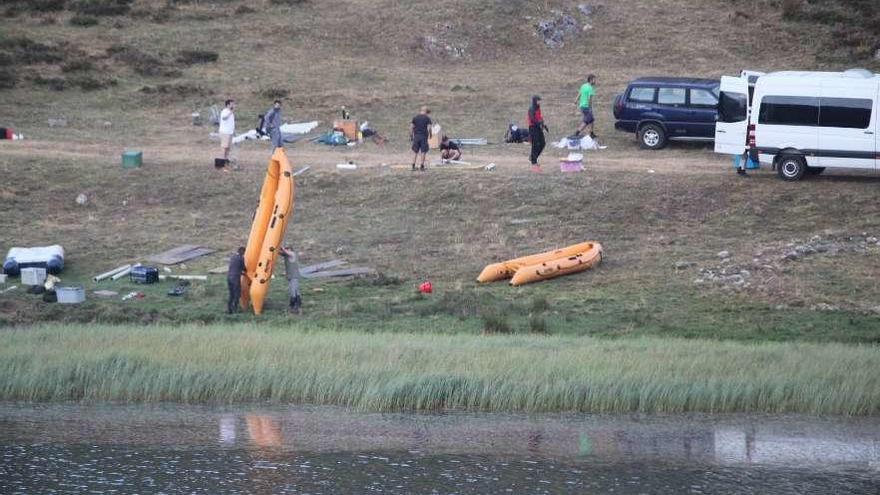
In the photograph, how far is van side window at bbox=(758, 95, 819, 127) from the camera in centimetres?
2883

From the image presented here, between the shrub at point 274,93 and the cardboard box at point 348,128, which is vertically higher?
the shrub at point 274,93

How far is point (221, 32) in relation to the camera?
157 ft

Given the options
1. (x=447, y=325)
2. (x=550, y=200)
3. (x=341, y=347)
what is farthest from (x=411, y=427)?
(x=550, y=200)

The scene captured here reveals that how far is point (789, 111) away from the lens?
29016 mm

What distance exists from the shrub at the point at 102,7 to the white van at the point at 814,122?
28101 mm

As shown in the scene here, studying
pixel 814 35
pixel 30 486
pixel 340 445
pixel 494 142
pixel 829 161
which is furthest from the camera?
pixel 814 35

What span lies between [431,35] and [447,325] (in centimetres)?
2705

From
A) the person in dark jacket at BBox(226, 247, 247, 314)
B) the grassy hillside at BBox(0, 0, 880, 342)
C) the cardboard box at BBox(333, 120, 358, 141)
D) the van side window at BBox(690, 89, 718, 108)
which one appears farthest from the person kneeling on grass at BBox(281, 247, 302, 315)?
the van side window at BBox(690, 89, 718, 108)

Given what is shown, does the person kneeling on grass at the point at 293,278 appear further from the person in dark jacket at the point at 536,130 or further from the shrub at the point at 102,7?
the shrub at the point at 102,7

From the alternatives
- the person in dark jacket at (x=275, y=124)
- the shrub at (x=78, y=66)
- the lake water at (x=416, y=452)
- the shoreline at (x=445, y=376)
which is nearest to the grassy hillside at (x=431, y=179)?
the shrub at (x=78, y=66)

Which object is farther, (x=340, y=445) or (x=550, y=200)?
(x=550, y=200)

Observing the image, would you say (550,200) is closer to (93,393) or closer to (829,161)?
(829,161)

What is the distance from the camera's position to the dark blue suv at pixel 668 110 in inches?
1324

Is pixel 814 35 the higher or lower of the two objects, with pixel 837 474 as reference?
higher
